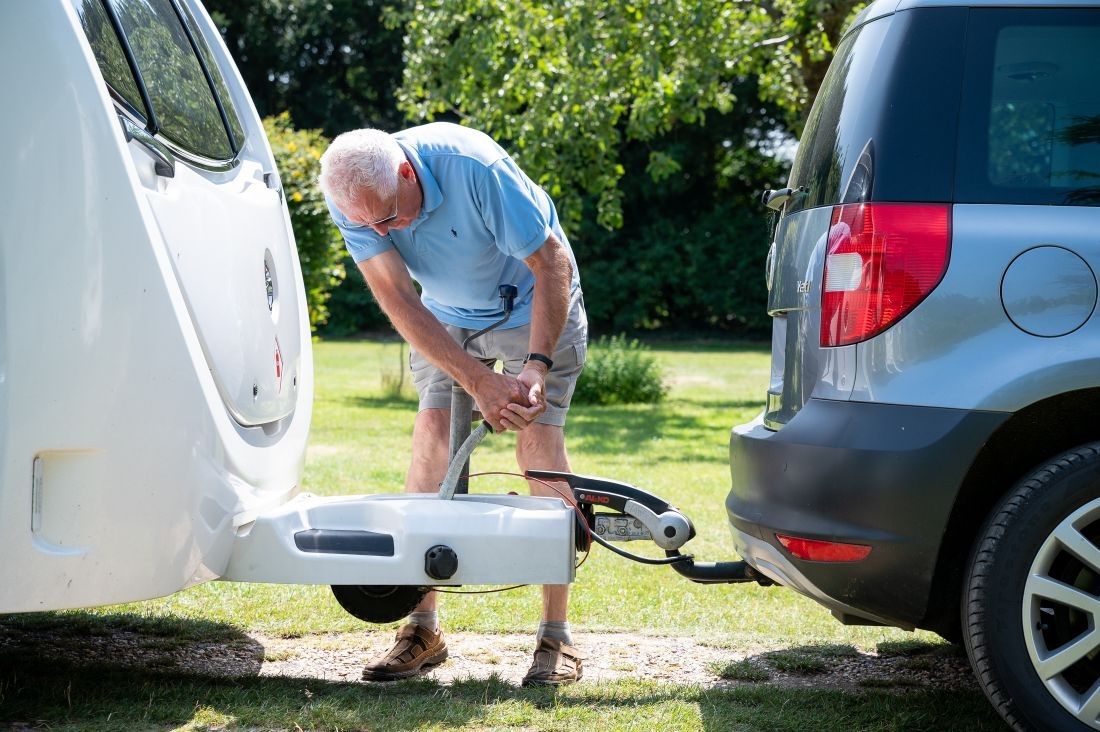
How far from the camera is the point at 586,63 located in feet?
38.8

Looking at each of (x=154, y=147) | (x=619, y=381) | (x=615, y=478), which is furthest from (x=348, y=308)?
(x=154, y=147)

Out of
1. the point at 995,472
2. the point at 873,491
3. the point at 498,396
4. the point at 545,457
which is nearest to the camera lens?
the point at 873,491

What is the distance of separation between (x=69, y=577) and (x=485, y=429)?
3.94 ft

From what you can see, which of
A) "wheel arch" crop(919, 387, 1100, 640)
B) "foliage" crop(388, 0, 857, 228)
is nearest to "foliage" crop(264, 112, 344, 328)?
"foliage" crop(388, 0, 857, 228)

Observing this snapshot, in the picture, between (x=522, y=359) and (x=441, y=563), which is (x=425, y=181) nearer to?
(x=522, y=359)

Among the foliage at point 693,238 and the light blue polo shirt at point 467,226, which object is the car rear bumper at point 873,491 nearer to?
the light blue polo shirt at point 467,226

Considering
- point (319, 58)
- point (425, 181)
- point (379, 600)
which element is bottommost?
point (379, 600)

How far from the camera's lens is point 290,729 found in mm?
2896

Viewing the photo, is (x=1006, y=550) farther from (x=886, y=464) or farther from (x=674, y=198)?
(x=674, y=198)

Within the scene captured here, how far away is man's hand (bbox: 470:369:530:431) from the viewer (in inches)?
129

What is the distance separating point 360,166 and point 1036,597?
2.00 metres

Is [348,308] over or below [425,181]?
below

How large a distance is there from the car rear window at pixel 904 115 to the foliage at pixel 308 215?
9.81 m

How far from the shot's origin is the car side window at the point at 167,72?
2.69 metres
